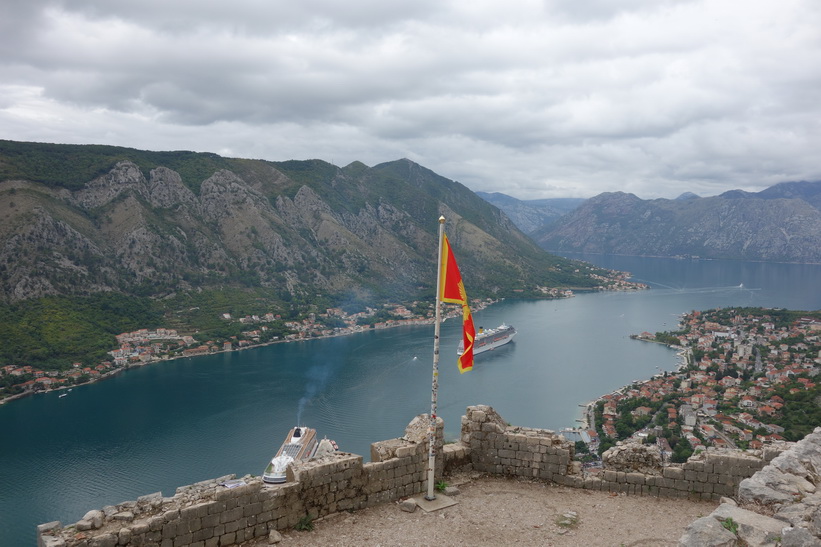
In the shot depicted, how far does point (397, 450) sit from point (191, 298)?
7938cm

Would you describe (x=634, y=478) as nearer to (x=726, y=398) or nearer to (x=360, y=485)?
(x=360, y=485)

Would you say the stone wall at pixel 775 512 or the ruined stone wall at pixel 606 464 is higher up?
the stone wall at pixel 775 512

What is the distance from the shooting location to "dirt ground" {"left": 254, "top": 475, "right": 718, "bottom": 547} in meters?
6.58

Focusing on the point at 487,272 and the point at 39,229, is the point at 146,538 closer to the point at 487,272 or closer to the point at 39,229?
the point at 39,229

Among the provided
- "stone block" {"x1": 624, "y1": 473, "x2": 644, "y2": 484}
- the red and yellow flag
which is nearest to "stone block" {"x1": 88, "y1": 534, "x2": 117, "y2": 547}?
the red and yellow flag

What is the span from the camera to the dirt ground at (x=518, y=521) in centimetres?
658

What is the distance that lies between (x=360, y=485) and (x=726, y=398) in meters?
42.2

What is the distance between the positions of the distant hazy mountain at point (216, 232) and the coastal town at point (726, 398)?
5696 centimetres

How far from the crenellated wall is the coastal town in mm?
13154

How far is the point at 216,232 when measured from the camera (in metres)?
95.7

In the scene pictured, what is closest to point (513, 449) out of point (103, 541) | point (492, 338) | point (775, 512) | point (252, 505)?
point (775, 512)

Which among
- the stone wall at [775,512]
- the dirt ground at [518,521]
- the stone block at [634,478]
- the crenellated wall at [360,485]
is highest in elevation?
the stone wall at [775,512]

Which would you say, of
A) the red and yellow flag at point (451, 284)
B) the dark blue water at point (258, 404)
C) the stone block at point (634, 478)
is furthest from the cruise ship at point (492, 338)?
the red and yellow flag at point (451, 284)

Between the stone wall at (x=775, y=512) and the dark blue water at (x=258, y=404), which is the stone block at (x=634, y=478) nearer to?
the stone wall at (x=775, y=512)
